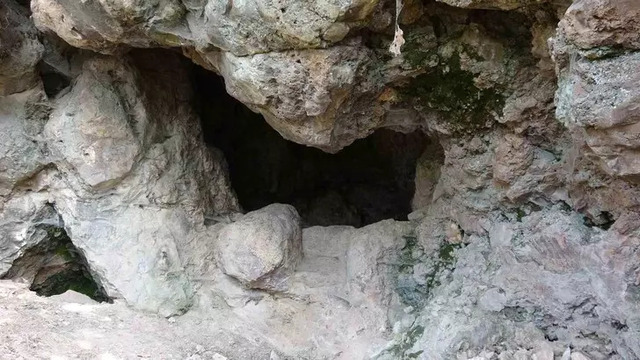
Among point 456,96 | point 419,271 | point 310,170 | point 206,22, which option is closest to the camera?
point 206,22

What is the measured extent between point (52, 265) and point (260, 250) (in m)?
1.25

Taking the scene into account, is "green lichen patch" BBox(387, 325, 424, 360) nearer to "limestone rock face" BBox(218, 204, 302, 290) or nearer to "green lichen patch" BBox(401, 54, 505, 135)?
"limestone rock face" BBox(218, 204, 302, 290)

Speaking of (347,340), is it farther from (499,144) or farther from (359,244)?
(499,144)

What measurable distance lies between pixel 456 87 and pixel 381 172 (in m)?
2.40

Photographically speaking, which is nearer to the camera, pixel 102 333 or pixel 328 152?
pixel 102 333

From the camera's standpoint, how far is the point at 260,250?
283cm

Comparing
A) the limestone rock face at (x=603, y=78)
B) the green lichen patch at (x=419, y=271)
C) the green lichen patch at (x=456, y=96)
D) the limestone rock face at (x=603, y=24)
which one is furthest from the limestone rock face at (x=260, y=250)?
the limestone rock face at (x=603, y=24)

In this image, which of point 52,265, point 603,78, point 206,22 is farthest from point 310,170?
point 603,78

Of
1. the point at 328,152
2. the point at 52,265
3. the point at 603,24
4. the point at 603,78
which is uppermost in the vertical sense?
the point at 603,24

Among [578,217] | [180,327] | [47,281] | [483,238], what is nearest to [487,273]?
[483,238]

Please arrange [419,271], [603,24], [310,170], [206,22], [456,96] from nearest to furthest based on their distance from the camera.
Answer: [603,24]
[206,22]
[456,96]
[419,271]
[310,170]

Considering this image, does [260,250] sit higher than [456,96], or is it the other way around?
[456,96]

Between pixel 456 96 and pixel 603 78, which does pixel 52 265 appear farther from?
pixel 603 78

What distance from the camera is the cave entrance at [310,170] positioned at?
4.36 m
